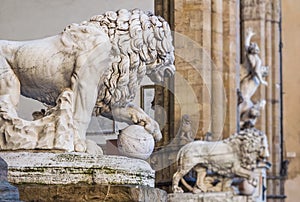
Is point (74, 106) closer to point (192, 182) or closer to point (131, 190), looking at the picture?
point (131, 190)

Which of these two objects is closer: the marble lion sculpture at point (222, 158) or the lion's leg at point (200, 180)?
the marble lion sculpture at point (222, 158)

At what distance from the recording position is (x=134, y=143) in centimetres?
559

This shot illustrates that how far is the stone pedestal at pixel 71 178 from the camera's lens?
493 centimetres

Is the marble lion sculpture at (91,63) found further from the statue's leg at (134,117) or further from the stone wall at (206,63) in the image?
the stone wall at (206,63)

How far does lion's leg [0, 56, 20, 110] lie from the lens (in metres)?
5.55

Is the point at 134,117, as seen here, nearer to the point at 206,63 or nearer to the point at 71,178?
the point at 71,178

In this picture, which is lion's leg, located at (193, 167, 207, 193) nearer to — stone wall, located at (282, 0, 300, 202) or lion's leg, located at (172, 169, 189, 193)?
lion's leg, located at (172, 169, 189, 193)

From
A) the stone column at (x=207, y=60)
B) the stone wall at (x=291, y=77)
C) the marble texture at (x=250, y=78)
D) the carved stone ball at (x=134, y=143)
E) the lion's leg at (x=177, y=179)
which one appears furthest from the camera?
the stone wall at (x=291, y=77)

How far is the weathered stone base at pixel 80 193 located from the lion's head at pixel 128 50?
80cm

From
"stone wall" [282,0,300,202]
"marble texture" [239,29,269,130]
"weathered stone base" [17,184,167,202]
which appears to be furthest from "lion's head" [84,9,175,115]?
"stone wall" [282,0,300,202]

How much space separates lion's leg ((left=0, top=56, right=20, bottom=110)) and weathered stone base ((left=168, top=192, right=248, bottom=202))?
13.6 feet

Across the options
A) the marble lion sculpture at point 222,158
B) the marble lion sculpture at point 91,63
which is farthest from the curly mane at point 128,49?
the marble lion sculpture at point 222,158

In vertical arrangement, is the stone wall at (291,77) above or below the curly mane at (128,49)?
below

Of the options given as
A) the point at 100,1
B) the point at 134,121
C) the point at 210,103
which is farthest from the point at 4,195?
the point at 210,103
